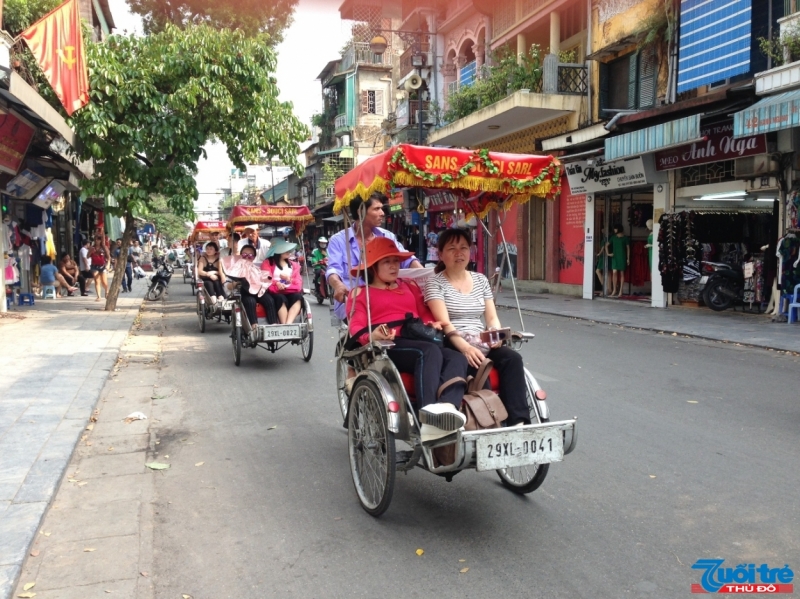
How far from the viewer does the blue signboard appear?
13.0m

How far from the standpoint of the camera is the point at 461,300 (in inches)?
179

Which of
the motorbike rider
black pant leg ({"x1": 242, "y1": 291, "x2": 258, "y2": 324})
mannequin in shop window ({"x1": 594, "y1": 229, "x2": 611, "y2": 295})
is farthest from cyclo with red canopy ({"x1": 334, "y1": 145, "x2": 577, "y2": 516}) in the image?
mannequin in shop window ({"x1": 594, "y1": 229, "x2": 611, "y2": 295})

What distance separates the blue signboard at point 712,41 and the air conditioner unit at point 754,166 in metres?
1.67

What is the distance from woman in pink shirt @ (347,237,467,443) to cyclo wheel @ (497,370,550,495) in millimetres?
415

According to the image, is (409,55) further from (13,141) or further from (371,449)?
(371,449)

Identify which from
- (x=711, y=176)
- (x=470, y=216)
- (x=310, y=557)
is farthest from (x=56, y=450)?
(x=711, y=176)

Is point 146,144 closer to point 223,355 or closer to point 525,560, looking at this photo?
point 223,355

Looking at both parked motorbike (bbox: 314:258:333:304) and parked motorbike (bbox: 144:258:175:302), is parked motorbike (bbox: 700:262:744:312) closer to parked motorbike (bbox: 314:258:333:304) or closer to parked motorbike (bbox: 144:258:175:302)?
parked motorbike (bbox: 314:258:333:304)

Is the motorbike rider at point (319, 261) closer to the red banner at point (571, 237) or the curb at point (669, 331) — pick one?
the curb at point (669, 331)

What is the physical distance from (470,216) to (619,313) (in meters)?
10.8

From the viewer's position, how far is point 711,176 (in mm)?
14875

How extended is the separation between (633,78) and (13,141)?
14.0 meters

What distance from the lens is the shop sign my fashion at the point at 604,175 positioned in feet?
53.8

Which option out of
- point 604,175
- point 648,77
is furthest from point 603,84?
point 604,175
